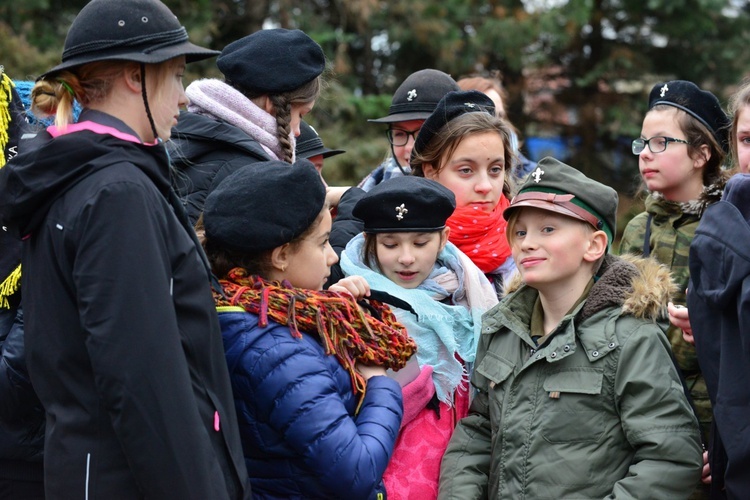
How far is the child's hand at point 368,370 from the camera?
2824 millimetres

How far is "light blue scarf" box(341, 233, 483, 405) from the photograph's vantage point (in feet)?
10.7

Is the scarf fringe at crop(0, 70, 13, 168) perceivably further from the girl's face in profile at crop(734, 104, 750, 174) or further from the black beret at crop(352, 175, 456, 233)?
the girl's face in profile at crop(734, 104, 750, 174)

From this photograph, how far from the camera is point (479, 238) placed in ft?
12.0

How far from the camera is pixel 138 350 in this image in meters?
2.13

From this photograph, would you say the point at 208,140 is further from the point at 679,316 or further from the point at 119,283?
the point at 679,316

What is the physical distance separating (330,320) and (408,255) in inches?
28.1

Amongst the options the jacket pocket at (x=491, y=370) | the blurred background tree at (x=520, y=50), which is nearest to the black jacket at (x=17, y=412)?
the jacket pocket at (x=491, y=370)

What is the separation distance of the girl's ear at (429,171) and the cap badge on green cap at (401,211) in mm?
609

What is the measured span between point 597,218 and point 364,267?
877mm

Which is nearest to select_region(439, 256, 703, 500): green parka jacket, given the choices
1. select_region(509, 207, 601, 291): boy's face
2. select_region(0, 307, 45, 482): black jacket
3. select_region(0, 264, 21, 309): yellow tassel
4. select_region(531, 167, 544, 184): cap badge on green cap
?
select_region(509, 207, 601, 291): boy's face

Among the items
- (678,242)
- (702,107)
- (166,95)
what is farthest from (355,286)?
(702,107)

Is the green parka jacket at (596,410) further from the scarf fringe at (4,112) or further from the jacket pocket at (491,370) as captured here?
the scarf fringe at (4,112)

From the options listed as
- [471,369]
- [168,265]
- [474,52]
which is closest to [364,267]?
[471,369]

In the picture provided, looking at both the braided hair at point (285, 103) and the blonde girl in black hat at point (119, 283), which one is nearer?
the blonde girl in black hat at point (119, 283)
